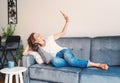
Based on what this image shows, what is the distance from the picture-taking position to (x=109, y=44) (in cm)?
283

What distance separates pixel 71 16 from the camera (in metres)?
3.43

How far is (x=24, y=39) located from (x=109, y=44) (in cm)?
183

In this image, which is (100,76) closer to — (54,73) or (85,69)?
(85,69)

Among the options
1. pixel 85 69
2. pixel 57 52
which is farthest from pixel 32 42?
pixel 85 69

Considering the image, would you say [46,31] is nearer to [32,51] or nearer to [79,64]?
[32,51]

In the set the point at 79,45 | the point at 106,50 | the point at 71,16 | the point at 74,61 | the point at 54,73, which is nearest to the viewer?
the point at 54,73

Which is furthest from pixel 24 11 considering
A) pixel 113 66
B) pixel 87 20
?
pixel 113 66

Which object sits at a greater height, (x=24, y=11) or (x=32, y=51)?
(x=24, y=11)

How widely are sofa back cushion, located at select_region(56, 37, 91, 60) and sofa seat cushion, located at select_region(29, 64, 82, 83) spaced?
46 centimetres

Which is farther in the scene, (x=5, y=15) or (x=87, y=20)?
(x=5, y=15)

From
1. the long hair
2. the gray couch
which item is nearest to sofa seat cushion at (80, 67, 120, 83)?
the gray couch

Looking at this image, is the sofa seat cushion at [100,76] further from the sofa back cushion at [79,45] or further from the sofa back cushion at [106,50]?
the sofa back cushion at [79,45]

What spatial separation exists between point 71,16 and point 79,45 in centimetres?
66

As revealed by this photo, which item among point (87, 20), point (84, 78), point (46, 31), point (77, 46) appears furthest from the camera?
point (46, 31)
